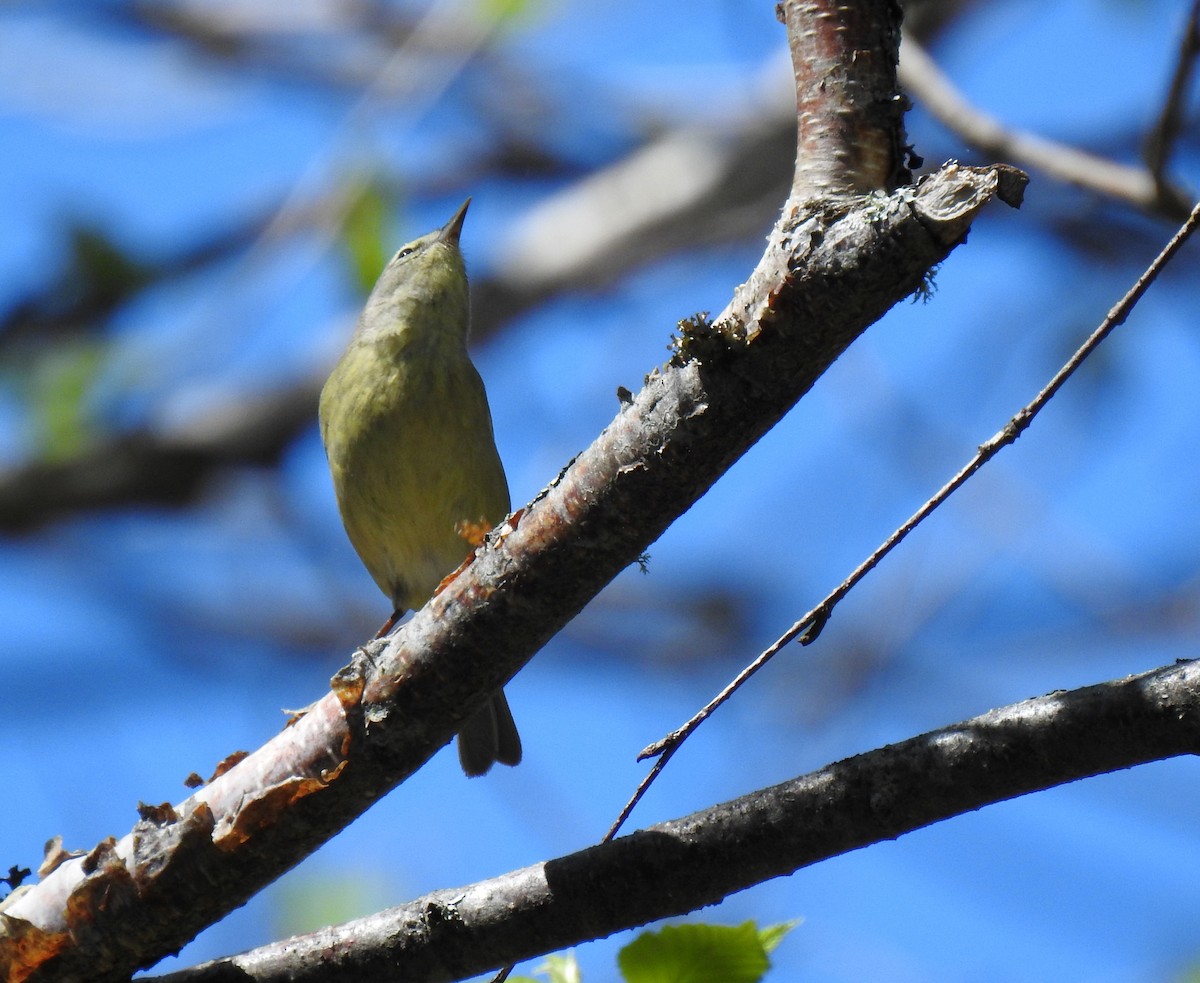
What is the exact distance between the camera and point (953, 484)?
6.63 ft

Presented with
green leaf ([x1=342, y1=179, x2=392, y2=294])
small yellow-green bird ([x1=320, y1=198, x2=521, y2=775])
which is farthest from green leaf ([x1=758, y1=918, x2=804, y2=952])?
green leaf ([x1=342, y1=179, x2=392, y2=294])

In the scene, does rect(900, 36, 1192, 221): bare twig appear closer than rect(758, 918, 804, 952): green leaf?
No

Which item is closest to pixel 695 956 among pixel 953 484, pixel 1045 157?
pixel 953 484

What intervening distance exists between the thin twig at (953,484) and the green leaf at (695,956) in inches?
9.0

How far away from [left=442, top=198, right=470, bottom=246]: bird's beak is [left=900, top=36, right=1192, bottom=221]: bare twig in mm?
2955

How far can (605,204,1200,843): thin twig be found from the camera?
1.94m

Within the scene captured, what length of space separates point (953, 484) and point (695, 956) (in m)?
0.93

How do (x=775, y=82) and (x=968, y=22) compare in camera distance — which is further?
(x=968, y=22)

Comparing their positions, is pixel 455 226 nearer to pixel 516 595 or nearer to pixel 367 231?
pixel 367 231

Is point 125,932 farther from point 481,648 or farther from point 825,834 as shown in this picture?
point 825,834

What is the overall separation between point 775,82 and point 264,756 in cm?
522

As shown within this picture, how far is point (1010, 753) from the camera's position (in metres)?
2.22

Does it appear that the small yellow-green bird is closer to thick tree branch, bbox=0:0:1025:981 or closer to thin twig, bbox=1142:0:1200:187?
thick tree branch, bbox=0:0:1025:981

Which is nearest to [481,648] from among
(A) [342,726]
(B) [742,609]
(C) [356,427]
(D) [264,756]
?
(A) [342,726]
